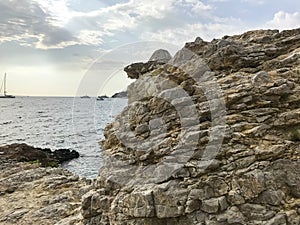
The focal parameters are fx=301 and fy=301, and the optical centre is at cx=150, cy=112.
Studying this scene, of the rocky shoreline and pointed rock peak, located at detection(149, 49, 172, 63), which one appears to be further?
pointed rock peak, located at detection(149, 49, 172, 63)

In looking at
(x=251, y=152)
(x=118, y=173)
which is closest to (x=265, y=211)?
(x=251, y=152)

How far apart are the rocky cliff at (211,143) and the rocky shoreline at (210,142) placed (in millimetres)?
31

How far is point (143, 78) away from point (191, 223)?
6396 millimetres

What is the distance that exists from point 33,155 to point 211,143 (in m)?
32.1

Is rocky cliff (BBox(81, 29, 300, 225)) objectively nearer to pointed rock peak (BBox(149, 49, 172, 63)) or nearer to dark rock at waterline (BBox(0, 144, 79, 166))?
pointed rock peak (BBox(149, 49, 172, 63))

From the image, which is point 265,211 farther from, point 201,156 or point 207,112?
point 207,112

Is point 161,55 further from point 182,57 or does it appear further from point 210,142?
point 210,142

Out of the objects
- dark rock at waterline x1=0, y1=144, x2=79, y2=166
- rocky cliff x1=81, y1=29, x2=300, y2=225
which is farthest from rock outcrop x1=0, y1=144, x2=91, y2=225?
dark rock at waterline x1=0, y1=144, x2=79, y2=166

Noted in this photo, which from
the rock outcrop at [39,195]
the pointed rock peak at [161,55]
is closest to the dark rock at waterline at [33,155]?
the rock outcrop at [39,195]

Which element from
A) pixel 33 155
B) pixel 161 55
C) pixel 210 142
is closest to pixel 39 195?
pixel 161 55

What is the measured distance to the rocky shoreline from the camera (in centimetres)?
871

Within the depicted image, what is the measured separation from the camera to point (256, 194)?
8.60m

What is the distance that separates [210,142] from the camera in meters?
9.59

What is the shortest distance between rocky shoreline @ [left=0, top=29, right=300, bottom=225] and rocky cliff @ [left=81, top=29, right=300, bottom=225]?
0.03m
